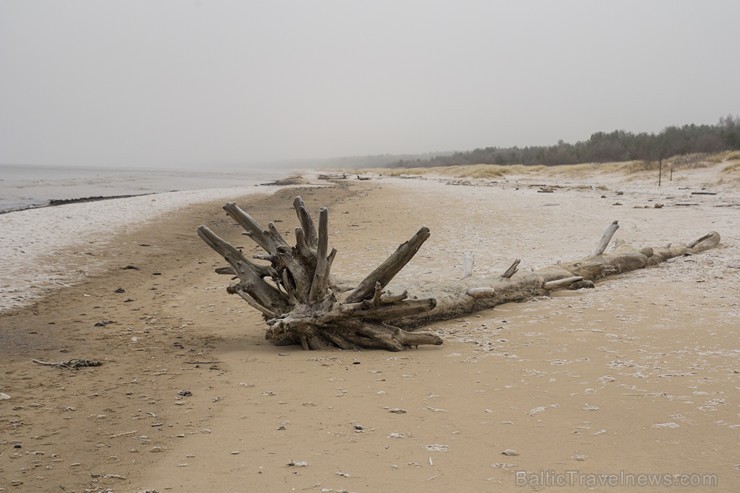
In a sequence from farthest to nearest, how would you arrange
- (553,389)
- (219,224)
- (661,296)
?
(219,224)
(661,296)
(553,389)

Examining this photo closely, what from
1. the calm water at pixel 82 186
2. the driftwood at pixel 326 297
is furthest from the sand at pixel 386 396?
the calm water at pixel 82 186

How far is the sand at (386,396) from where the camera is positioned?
124 inches

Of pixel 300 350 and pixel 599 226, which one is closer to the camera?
pixel 300 350

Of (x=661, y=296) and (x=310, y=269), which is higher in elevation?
(x=310, y=269)

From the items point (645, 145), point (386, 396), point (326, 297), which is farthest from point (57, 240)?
point (645, 145)

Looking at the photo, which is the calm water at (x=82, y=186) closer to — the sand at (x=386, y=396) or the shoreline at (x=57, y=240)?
the shoreline at (x=57, y=240)

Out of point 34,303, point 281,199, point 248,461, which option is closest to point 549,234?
point 34,303

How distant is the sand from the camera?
3.15m

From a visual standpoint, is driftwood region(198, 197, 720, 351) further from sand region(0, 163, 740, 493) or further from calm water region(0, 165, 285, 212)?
calm water region(0, 165, 285, 212)

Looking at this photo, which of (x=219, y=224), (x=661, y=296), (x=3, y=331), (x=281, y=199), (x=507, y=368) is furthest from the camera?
(x=281, y=199)

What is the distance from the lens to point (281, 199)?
71.2 feet

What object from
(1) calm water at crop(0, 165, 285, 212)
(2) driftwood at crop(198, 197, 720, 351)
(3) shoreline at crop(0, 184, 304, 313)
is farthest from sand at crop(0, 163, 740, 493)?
(1) calm water at crop(0, 165, 285, 212)

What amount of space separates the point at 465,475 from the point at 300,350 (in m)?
3.10

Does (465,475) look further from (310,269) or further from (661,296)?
(661,296)
